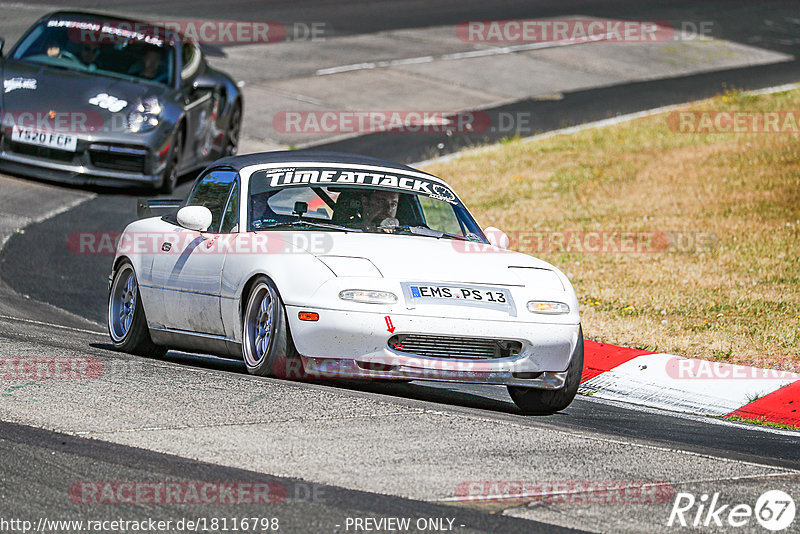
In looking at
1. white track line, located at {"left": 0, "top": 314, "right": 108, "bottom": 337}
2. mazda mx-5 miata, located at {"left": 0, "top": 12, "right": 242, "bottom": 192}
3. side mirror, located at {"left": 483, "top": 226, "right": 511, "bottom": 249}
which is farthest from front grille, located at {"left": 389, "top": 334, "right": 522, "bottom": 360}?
mazda mx-5 miata, located at {"left": 0, "top": 12, "right": 242, "bottom": 192}

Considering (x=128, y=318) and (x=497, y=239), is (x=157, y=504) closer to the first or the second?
(x=497, y=239)

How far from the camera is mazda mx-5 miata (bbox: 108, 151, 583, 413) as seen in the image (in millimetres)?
7031

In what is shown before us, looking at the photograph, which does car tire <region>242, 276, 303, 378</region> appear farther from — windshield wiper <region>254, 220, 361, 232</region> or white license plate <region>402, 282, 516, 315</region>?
white license plate <region>402, 282, 516, 315</region>

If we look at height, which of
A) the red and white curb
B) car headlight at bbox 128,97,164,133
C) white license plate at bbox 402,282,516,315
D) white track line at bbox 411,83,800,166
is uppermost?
white license plate at bbox 402,282,516,315

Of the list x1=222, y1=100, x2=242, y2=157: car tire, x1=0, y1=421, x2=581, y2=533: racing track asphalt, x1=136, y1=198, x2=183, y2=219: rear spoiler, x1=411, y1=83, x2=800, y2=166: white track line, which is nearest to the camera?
x1=0, y1=421, x2=581, y2=533: racing track asphalt

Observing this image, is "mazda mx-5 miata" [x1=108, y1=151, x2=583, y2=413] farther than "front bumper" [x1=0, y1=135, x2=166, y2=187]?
No

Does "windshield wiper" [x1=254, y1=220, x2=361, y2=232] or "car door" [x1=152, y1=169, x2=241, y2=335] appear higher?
"windshield wiper" [x1=254, y1=220, x2=361, y2=232]

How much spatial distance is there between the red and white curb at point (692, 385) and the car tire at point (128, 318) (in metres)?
2.85

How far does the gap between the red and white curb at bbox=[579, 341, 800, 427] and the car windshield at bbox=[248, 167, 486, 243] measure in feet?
4.61

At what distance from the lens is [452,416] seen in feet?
21.4

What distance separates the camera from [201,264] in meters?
8.12

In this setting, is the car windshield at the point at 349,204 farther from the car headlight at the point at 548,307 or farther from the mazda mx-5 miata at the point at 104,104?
the mazda mx-5 miata at the point at 104,104

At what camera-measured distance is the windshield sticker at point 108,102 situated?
14.1m

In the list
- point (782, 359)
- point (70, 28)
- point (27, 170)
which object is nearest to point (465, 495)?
point (782, 359)
